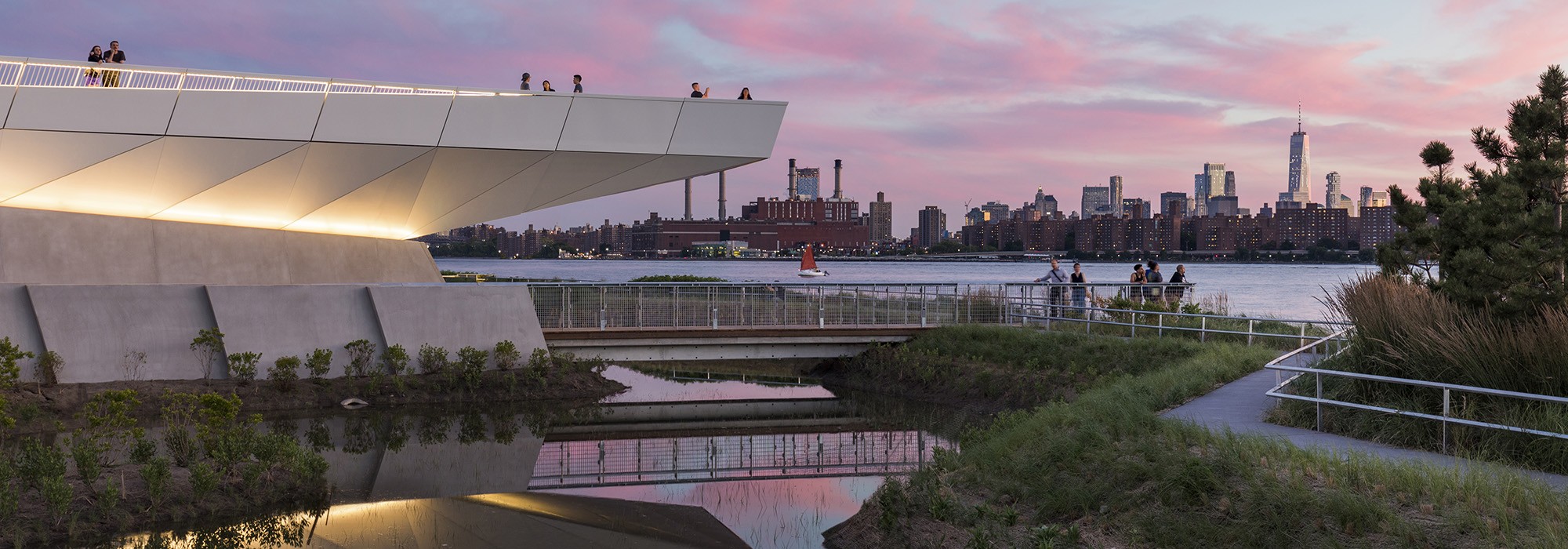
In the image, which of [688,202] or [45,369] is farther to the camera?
[688,202]

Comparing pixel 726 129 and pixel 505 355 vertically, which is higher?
pixel 726 129

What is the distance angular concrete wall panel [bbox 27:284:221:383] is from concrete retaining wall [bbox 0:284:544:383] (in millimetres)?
14

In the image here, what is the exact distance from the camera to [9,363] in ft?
55.7

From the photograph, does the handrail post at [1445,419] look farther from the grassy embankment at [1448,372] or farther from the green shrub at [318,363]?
the green shrub at [318,363]

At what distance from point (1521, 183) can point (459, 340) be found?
18753 millimetres

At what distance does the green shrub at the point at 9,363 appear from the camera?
55.6ft

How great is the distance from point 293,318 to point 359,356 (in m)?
1.40

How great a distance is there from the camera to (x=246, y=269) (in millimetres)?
22984

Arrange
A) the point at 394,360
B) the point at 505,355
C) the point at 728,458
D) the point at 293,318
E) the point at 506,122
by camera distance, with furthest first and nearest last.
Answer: the point at 505,355 → the point at 394,360 → the point at 506,122 → the point at 293,318 → the point at 728,458

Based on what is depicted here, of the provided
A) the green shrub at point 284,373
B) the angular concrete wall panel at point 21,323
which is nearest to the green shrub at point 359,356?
the green shrub at point 284,373

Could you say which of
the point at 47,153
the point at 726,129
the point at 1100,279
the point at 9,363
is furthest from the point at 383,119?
the point at 1100,279

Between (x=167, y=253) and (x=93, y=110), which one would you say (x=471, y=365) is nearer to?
(x=167, y=253)

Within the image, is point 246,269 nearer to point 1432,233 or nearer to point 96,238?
point 96,238

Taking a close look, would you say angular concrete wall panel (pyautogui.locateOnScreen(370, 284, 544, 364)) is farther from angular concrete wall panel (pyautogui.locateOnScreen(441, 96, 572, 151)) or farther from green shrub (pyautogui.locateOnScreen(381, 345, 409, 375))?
angular concrete wall panel (pyautogui.locateOnScreen(441, 96, 572, 151))
